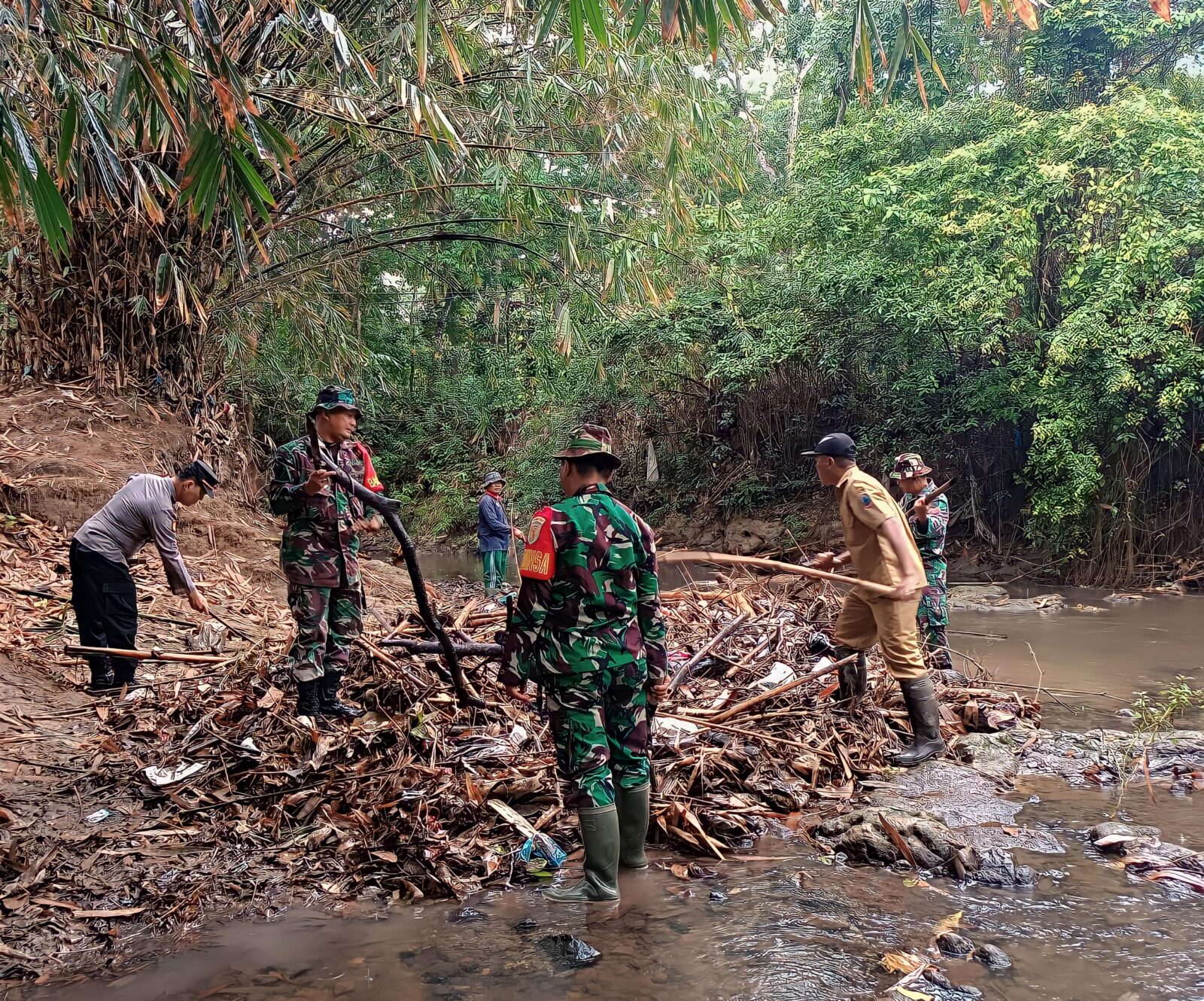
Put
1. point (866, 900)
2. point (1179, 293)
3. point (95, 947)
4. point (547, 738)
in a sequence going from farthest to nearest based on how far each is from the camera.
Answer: point (1179, 293)
point (547, 738)
point (866, 900)
point (95, 947)

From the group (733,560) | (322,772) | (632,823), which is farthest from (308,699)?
(733,560)

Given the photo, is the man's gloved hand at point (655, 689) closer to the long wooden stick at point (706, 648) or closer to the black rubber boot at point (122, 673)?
the long wooden stick at point (706, 648)

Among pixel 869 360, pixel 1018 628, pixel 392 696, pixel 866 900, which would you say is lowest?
pixel 1018 628

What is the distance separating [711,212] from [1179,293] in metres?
7.50

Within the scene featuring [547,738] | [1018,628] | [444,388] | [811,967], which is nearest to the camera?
[811,967]

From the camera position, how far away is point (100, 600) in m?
5.90

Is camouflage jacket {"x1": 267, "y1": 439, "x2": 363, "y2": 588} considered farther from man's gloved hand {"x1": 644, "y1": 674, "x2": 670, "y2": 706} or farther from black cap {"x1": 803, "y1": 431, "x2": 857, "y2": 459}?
black cap {"x1": 803, "y1": 431, "x2": 857, "y2": 459}

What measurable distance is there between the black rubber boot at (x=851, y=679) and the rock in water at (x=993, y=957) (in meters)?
2.58

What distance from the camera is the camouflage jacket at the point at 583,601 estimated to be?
3570 mm

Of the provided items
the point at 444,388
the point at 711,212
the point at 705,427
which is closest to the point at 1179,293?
the point at 711,212

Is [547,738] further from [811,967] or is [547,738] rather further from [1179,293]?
[1179,293]

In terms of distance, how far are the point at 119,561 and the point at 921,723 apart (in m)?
5.08

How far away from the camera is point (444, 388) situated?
27938 mm

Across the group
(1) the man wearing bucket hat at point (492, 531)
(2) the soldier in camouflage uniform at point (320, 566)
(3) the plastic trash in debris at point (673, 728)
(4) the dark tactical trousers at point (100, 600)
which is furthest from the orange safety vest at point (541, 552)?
(1) the man wearing bucket hat at point (492, 531)
